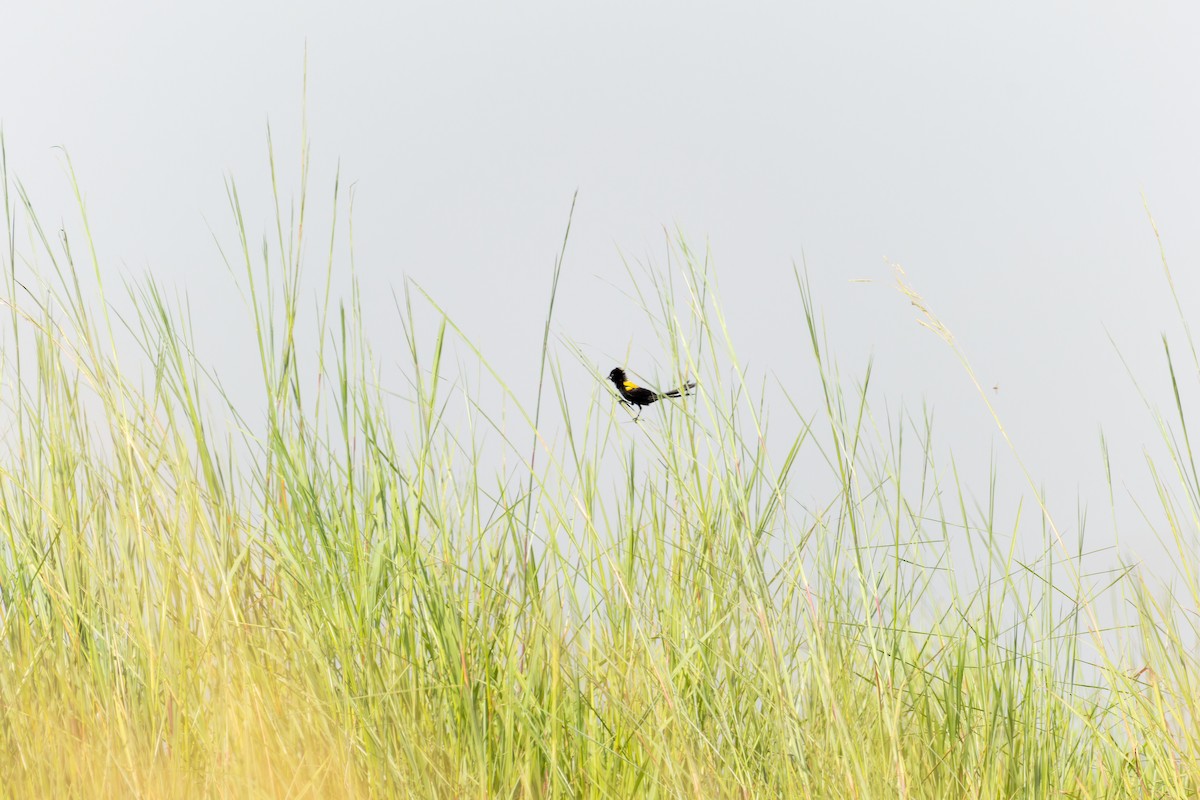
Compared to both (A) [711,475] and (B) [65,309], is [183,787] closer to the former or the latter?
(B) [65,309]

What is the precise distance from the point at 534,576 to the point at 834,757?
662 millimetres

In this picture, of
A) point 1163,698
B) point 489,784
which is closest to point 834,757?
point 489,784

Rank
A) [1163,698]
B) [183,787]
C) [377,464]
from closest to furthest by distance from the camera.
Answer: [183,787] → [377,464] → [1163,698]

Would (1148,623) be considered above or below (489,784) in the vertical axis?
above

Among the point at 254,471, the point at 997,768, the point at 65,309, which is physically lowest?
the point at 997,768

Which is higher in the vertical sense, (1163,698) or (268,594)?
(268,594)

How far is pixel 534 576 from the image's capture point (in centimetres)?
197

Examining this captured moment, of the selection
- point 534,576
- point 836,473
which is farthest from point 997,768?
point 534,576

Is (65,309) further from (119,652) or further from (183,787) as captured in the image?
(183,787)

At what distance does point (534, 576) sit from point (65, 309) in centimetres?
108

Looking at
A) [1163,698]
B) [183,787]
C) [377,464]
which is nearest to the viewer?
[183,787]

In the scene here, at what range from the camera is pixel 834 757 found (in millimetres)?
1688

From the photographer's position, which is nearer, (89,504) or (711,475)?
(711,475)

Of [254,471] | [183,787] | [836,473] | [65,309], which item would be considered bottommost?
[183,787]
